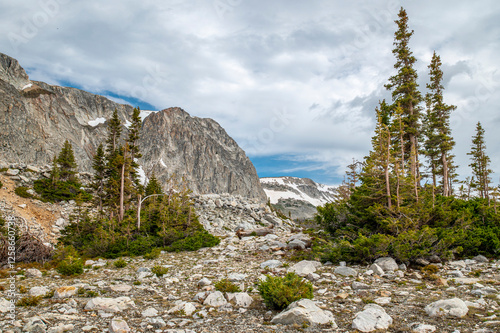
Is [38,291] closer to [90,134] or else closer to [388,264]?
[388,264]

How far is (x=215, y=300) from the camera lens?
6844 millimetres

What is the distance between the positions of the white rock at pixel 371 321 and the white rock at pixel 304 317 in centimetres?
45

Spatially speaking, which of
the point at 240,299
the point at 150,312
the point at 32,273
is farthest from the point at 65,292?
the point at 240,299

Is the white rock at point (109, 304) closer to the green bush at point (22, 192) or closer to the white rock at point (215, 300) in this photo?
the white rock at point (215, 300)

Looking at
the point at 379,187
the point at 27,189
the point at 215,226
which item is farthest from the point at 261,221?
the point at 27,189

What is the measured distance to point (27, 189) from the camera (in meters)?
30.8

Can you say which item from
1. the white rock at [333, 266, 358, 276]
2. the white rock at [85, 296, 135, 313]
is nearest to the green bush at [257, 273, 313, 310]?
the white rock at [333, 266, 358, 276]

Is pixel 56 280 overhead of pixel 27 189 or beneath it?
beneath

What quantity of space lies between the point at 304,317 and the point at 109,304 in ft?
15.1

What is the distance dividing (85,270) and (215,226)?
58.7 ft

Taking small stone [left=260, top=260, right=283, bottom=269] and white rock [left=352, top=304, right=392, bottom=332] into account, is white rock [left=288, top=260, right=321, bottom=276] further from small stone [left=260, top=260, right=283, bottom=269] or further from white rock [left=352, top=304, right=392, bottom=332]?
white rock [left=352, top=304, right=392, bottom=332]

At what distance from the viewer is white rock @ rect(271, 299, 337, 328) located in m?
5.37

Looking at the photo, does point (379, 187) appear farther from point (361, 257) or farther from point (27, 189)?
point (27, 189)

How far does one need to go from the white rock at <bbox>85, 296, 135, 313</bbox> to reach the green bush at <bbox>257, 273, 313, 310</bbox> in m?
3.35
